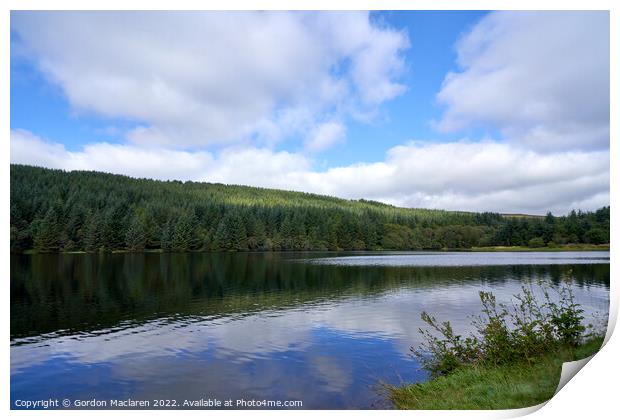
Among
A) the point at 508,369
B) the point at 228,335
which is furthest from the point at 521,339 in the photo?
the point at 228,335

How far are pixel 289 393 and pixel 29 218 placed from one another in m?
17.9

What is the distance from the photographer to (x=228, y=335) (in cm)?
1490

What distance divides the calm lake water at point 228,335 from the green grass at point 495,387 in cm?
92

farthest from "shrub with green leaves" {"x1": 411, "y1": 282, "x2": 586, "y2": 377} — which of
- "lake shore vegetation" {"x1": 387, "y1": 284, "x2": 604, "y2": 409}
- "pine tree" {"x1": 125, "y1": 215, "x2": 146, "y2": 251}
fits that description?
"pine tree" {"x1": 125, "y1": 215, "x2": 146, "y2": 251}

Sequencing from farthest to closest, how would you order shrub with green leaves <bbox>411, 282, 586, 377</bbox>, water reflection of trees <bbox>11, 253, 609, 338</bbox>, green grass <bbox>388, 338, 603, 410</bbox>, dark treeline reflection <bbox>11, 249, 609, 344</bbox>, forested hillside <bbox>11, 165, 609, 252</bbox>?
forested hillside <bbox>11, 165, 609, 252</bbox>
water reflection of trees <bbox>11, 253, 609, 338</bbox>
dark treeline reflection <bbox>11, 249, 609, 344</bbox>
shrub with green leaves <bbox>411, 282, 586, 377</bbox>
green grass <bbox>388, 338, 603, 410</bbox>

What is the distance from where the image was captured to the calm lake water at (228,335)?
387 inches

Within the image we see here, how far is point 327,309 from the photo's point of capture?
20.0 metres

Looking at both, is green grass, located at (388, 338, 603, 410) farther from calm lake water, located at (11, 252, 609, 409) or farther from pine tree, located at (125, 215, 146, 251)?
pine tree, located at (125, 215, 146, 251)

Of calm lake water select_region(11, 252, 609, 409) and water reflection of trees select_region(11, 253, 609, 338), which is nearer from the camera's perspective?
calm lake water select_region(11, 252, 609, 409)

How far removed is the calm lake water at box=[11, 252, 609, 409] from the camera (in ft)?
32.3

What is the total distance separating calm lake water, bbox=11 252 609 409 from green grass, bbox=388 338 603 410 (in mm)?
918

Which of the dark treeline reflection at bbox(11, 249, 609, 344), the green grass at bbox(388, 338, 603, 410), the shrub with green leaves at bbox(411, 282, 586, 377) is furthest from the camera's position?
the dark treeline reflection at bbox(11, 249, 609, 344)

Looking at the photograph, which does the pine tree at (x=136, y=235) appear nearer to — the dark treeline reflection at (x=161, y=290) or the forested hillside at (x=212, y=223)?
the forested hillside at (x=212, y=223)
